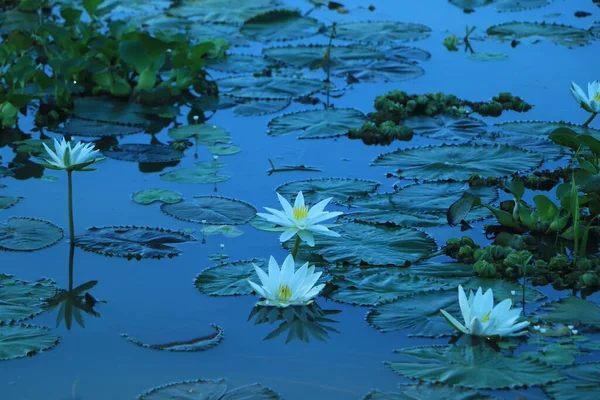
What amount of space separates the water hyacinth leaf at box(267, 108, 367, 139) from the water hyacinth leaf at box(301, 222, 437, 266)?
1.23 meters

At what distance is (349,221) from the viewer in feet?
11.8

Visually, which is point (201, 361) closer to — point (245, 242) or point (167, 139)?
point (245, 242)

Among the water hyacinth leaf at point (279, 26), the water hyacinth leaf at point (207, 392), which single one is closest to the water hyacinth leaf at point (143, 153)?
the water hyacinth leaf at point (207, 392)

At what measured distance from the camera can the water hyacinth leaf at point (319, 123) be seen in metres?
4.70

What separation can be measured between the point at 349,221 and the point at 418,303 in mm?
705

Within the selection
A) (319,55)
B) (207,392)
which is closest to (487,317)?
(207,392)

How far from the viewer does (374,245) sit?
339 centimetres

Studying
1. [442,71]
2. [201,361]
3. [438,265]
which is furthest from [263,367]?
[442,71]

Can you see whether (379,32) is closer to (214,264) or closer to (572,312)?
(214,264)

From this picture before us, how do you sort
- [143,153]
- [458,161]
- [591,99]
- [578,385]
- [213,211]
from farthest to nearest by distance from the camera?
[143,153] < [458,161] < [591,99] < [213,211] < [578,385]

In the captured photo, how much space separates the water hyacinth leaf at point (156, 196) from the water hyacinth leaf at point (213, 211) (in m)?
0.05

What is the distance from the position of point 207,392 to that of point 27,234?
1378 mm

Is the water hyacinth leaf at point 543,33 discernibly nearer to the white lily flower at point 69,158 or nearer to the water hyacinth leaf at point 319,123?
the water hyacinth leaf at point 319,123

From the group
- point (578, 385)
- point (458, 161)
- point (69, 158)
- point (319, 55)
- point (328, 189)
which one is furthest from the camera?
point (319, 55)
